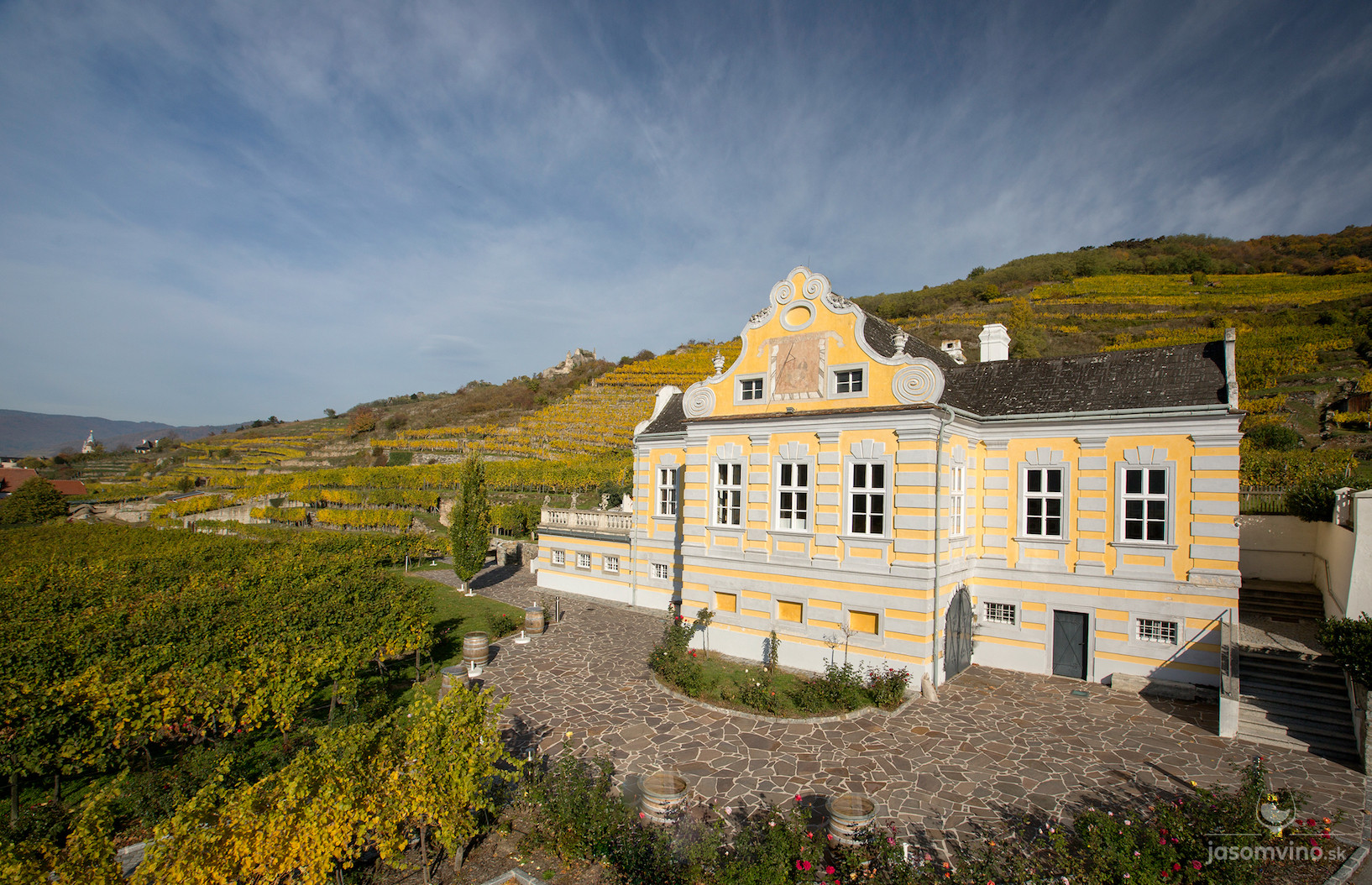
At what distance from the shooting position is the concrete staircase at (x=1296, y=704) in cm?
1243

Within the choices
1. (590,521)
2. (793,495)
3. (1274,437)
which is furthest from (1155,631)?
(1274,437)

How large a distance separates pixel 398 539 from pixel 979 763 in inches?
1358

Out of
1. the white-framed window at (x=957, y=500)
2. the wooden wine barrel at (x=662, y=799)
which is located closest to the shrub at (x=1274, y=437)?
the white-framed window at (x=957, y=500)

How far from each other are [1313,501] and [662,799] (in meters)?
22.6

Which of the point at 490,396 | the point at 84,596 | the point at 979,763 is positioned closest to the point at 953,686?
the point at 979,763

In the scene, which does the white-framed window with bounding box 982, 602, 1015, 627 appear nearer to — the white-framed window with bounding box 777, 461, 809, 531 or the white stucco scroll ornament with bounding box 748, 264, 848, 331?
the white-framed window with bounding box 777, 461, 809, 531

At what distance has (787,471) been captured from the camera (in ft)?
58.5

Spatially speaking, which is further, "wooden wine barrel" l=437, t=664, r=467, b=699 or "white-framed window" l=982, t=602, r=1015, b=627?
"white-framed window" l=982, t=602, r=1015, b=627

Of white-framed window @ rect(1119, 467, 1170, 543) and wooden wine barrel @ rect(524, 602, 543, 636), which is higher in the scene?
white-framed window @ rect(1119, 467, 1170, 543)

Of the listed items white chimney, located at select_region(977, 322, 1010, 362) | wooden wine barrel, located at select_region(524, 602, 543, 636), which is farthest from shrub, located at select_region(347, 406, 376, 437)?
white chimney, located at select_region(977, 322, 1010, 362)

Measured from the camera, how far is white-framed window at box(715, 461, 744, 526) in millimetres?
18781

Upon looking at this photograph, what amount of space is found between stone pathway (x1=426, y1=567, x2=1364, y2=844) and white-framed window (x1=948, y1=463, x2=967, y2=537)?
4249mm

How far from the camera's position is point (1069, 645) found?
16.9 m

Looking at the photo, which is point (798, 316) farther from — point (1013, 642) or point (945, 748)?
point (945, 748)
